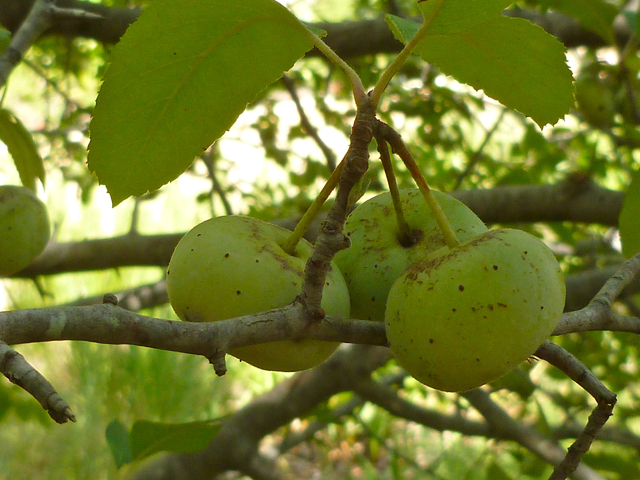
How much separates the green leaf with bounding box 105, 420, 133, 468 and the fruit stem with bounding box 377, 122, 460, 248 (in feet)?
2.33

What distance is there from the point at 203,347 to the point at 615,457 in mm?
2181

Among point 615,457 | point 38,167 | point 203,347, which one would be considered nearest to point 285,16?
point 203,347

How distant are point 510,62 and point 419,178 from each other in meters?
0.22

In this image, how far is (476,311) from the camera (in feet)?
2.37

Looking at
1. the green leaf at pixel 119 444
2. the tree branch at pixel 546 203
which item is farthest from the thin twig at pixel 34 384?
the tree branch at pixel 546 203

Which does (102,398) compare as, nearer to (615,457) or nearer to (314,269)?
(615,457)

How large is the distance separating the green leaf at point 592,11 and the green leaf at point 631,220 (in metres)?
1.12

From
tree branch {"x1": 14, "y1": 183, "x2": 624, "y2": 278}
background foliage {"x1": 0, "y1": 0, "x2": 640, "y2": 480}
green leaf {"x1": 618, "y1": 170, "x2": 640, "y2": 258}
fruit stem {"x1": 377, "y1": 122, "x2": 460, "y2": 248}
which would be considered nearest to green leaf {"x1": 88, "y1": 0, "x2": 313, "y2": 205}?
background foliage {"x1": 0, "y1": 0, "x2": 640, "y2": 480}

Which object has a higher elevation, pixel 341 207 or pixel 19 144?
pixel 341 207

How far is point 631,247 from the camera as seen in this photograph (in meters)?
1.14

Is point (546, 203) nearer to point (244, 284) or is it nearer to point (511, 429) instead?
point (511, 429)

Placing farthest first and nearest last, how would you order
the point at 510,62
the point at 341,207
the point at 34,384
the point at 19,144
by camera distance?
the point at 19,144 → the point at 510,62 → the point at 341,207 → the point at 34,384

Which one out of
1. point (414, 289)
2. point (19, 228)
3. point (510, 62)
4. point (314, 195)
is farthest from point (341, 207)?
point (314, 195)

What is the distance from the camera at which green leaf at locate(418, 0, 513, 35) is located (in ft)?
2.56
